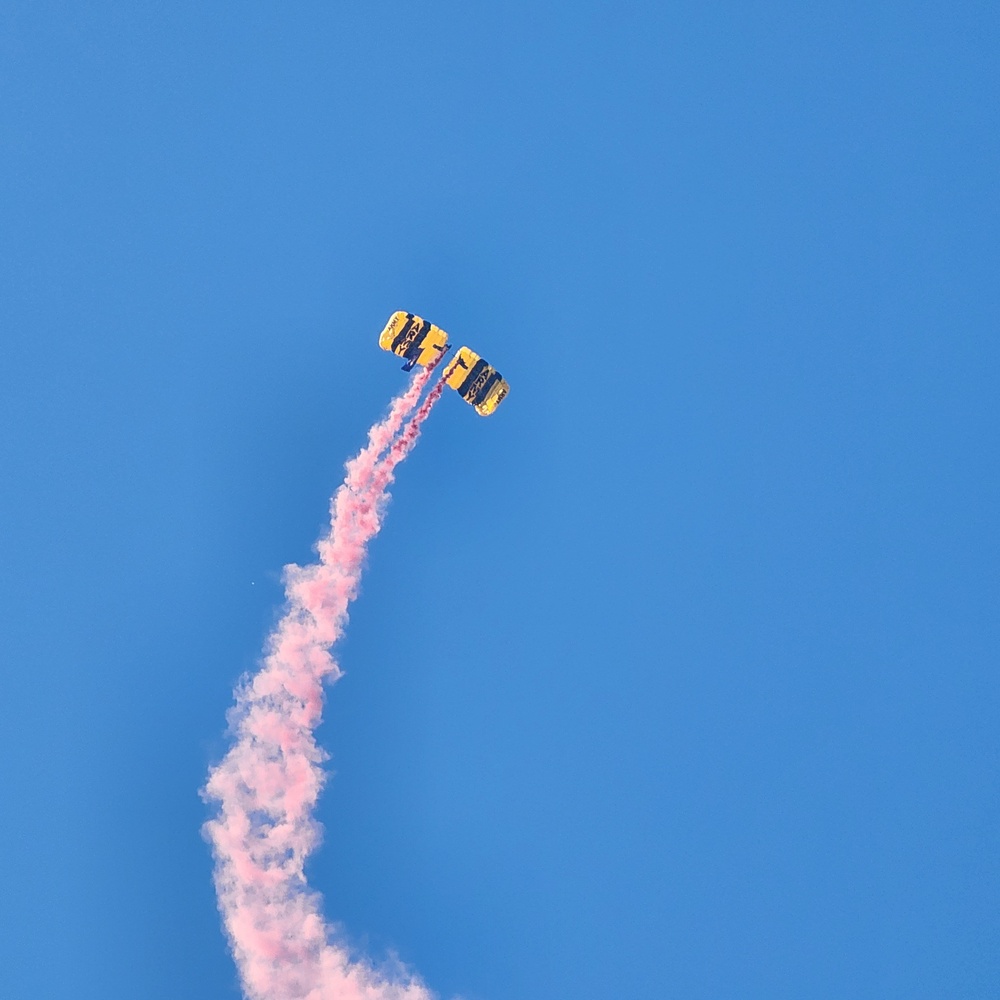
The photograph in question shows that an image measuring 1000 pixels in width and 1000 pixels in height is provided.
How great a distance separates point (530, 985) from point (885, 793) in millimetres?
6922

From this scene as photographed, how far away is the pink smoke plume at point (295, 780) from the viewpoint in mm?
13430

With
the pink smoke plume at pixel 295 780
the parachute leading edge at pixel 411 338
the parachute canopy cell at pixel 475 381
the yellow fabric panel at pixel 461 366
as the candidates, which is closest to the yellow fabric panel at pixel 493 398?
the parachute canopy cell at pixel 475 381

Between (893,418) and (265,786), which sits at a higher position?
(893,418)

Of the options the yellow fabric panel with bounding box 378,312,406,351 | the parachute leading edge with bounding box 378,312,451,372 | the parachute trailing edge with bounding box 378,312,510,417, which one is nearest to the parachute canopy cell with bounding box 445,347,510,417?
the parachute trailing edge with bounding box 378,312,510,417

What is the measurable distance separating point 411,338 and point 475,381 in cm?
116

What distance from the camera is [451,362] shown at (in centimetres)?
1304

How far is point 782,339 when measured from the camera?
15094 millimetres

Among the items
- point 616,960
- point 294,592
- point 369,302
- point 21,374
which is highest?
point 369,302

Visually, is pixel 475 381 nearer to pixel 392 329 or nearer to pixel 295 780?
pixel 392 329

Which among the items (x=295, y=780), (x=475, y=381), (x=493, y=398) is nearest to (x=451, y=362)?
(x=475, y=381)

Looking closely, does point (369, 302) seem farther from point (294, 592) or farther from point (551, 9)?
point (551, 9)

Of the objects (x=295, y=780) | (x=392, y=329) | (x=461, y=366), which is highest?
(x=461, y=366)

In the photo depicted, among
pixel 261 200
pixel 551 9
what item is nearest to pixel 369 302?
pixel 261 200

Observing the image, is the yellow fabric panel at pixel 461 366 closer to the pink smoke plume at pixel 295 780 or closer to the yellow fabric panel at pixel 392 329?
the pink smoke plume at pixel 295 780
